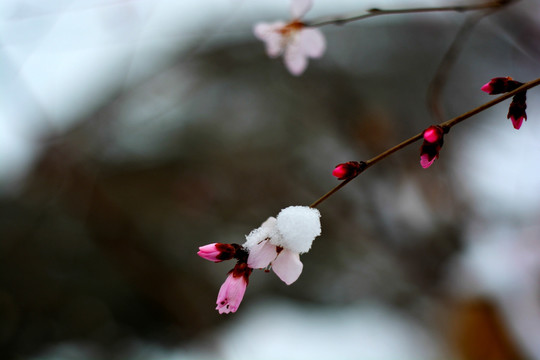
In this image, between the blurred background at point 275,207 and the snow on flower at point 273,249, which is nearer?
the snow on flower at point 273,249

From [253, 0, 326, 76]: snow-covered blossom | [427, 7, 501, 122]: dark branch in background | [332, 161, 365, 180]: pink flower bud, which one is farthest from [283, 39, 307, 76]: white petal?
[332, 161, 365, 180]: pink flower bud

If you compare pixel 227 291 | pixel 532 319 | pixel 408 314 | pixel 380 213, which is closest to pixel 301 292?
pixel 408 314

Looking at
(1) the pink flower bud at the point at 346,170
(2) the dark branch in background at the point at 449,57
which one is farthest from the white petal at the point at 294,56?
(1) the pink flower bud at the point at 346,170

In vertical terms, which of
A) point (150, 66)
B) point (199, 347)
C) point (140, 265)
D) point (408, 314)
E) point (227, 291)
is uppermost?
point (150, 66)

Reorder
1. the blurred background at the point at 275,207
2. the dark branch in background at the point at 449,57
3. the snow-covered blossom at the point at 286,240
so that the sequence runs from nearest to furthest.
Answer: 1. the snow-covered blossom at the point at 286,240
2. the dark branch in background at the point at 449,57
3. the blurred background at the point at 275,207

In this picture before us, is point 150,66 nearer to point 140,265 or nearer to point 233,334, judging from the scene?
point 140,265

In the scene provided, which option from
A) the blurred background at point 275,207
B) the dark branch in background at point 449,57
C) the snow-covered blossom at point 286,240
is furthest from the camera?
the blurred background at point 275,207

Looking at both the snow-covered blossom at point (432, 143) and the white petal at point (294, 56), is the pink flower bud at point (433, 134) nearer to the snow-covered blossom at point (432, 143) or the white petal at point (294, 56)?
the snow-covered blossom at point (432, 143)
